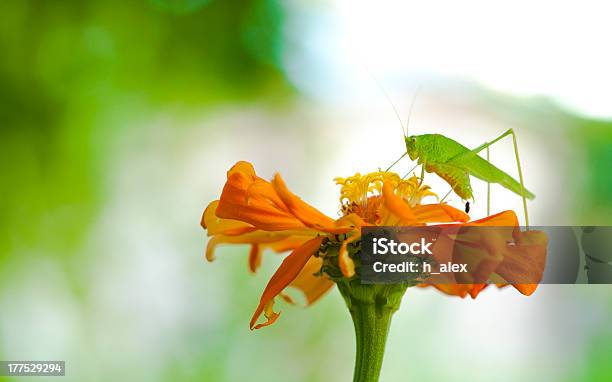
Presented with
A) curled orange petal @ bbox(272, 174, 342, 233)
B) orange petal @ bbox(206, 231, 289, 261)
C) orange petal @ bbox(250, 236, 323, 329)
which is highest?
orange petal @ bbox(206, 231, 289, 261)

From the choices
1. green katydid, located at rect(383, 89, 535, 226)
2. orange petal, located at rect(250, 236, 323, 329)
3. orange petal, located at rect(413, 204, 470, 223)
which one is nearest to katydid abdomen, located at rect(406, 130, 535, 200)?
green katydid, located at rect(383, 89, 535, 226)

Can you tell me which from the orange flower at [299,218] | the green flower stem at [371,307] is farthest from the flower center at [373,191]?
the green flower stem at [371,307]

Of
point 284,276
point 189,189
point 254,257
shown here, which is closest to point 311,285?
point 254,257

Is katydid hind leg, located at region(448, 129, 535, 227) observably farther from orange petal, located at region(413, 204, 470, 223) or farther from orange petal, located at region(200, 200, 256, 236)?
orange petal, located at region(200, 200, 256, 236)

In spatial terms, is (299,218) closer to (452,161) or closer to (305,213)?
(305,213)

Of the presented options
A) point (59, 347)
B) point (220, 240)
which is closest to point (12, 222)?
point (59, 347)

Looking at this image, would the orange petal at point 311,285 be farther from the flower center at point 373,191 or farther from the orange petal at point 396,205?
the orange petal at point 396,205

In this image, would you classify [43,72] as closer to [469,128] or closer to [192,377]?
[192,377]
